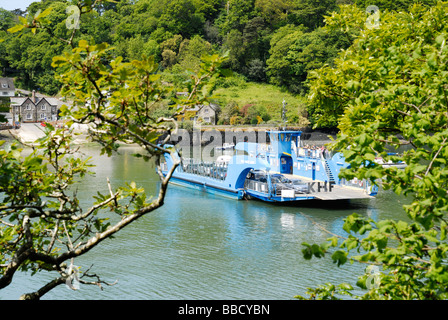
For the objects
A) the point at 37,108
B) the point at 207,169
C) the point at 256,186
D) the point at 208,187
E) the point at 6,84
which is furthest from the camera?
the point at 6,84

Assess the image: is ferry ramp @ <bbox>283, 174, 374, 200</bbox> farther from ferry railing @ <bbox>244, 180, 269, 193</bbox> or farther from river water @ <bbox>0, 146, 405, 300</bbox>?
ferry railing @ <bbox>244, 180, 269, 193</bbox>

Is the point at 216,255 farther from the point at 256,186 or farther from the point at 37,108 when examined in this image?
the point at 37,108

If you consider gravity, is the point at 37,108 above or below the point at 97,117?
above

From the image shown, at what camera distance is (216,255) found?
15758mm

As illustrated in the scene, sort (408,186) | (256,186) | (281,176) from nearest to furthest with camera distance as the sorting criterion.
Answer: (408,186)
(256,186)
(281,176)

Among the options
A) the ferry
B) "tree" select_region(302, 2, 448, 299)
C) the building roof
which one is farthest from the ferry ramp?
the building roof

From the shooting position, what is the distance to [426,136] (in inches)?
140

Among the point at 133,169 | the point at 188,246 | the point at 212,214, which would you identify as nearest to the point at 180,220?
the point at 212,214

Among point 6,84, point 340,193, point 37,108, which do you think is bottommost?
point 340,193

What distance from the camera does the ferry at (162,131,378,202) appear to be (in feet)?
76.5

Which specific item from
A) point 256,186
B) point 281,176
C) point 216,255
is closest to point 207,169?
point 281,176

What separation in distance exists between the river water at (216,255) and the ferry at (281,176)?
2.04ft

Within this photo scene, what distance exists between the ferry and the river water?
62cm

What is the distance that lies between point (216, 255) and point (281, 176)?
1074cm
